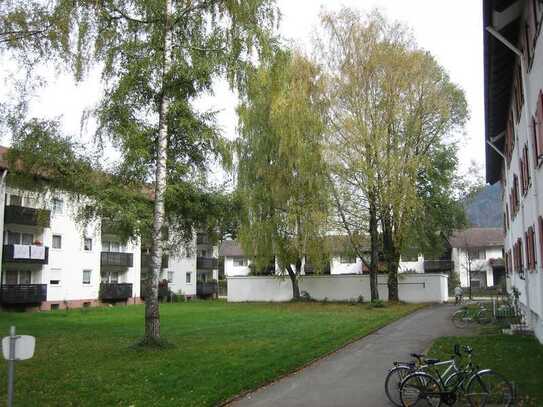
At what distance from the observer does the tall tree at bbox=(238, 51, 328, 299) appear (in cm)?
3300

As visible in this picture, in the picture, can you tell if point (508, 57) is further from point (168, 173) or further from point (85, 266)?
point (85, 266)

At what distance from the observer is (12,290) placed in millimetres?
36188

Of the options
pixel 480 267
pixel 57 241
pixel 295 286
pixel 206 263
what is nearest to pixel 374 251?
pixel 295 286

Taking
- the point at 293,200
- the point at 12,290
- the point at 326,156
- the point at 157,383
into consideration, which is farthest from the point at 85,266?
the point at 157,383

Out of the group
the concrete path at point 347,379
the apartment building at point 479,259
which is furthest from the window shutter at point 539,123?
the apartment building at point 479,259

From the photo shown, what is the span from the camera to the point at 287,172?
115 ft

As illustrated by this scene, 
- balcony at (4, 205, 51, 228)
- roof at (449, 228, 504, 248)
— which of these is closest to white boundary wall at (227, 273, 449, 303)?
balcony at (4, 205, 51, 228)

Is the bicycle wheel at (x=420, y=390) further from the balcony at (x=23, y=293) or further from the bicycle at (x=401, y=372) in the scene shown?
the balcony at (x=23, y=293)

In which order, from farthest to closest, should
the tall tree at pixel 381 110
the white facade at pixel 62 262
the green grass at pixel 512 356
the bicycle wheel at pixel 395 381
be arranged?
the white facade at pixel 62 262 < the tall tree at pixel 381 110 < the green grass at pixel 512 356 < the bicycle wheel at pixel 395 381

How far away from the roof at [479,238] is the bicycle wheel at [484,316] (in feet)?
148

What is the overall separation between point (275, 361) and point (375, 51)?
23.8 meters

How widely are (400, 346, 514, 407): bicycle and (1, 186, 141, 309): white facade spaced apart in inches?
1230

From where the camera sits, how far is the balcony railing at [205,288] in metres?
58.9

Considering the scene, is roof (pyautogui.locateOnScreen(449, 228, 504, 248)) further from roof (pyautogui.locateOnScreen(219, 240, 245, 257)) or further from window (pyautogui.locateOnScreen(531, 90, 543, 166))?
window (pyautogui.locateOnScreen(531, 90, 543, 166))
